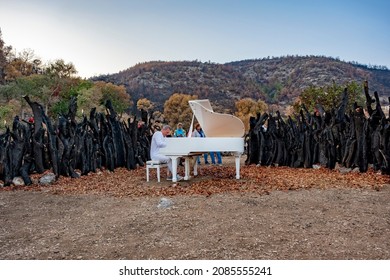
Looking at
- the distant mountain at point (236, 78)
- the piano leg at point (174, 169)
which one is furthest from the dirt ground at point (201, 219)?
the distant mountain at point (236, 78)

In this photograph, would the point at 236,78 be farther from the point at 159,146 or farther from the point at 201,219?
the point at 201,219

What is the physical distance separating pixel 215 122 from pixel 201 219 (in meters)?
4.41

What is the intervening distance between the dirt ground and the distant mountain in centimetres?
3205

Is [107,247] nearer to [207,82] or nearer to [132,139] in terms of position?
[132,139]

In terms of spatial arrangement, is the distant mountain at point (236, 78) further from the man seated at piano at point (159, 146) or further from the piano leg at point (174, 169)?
the piano leg at point (174, 169)

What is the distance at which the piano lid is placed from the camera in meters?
8.82

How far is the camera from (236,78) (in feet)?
169

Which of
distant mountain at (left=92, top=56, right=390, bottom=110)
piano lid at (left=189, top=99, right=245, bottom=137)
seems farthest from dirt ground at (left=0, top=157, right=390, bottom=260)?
distant mountain at (left=92, top=56, right=390, bottom=110)

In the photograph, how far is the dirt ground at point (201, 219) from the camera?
12.1 feet

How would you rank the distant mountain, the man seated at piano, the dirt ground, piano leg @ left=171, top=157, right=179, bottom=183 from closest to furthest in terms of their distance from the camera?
the dirt ground → piano leg @ left=171, top=157, right=179, bottom=183 → the man seated at piano → the distant mountain

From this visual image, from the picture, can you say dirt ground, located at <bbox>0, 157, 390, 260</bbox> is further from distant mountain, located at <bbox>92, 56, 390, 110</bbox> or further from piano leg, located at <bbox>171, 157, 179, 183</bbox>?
distant mountain, located at <bbox>92, 56, 390, 110</bbox>

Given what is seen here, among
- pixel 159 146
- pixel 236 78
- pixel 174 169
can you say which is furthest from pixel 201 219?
pixel 236 78

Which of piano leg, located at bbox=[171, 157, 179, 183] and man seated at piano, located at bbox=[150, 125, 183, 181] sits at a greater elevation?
man seated at piano, located at bbox=[150, 125, 183, 181]

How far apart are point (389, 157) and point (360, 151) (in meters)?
0.78
